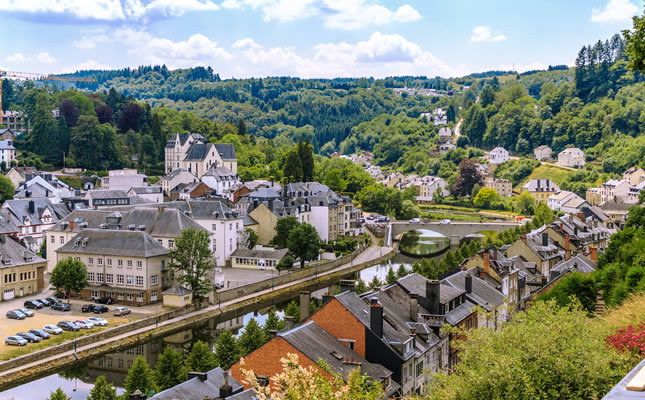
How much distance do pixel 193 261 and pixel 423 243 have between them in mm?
40374

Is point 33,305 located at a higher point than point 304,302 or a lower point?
lower

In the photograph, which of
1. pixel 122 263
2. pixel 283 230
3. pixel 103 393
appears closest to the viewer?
pixel 103 393

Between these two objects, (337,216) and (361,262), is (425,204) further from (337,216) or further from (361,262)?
(361,262)

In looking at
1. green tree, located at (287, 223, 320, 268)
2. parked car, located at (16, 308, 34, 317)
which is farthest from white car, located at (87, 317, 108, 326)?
green tree, located at (287, 223, 320, 268)

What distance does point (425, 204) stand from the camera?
4264 inches

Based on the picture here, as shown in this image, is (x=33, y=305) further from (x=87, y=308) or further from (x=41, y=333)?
(x=41, y=333)

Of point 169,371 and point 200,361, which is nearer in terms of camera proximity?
point 169,371

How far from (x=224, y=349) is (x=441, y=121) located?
15739 centimetres

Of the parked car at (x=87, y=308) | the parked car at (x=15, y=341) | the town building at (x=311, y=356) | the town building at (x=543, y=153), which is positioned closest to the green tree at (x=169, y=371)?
the town building at (x=311, y=356)

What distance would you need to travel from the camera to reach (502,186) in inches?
4392

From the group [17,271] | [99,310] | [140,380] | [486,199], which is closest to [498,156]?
[486,199]

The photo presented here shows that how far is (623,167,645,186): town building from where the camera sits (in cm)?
9350

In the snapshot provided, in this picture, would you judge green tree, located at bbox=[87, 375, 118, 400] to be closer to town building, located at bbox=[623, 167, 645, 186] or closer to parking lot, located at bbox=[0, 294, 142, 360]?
parking lot, located at bbox=[0, 294, 142, 360]

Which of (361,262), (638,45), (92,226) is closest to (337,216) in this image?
(361,262)
